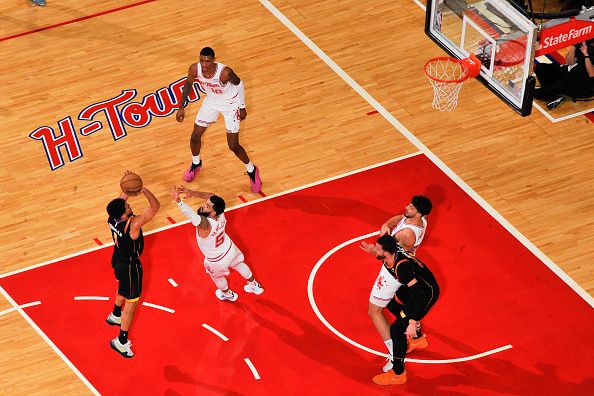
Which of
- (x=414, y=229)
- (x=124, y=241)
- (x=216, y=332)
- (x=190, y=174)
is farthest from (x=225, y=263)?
(x=190, y=174)

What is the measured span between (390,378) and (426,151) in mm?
4159

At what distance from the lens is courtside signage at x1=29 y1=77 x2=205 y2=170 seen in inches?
642

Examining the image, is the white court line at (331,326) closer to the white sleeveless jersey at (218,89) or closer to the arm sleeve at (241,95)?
the arm sleeve at (241,95)

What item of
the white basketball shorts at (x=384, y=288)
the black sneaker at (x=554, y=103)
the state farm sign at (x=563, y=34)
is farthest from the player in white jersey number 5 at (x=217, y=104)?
the black sneaker at (x=554, y=103)

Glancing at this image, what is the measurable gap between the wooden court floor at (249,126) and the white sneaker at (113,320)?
728 millimetres

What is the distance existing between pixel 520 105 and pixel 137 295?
4.80 metres

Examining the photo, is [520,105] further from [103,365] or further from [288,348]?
[103,365]

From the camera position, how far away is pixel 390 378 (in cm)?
1289

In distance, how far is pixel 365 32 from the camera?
18266 mm

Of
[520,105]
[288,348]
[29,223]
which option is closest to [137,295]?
[288,348]

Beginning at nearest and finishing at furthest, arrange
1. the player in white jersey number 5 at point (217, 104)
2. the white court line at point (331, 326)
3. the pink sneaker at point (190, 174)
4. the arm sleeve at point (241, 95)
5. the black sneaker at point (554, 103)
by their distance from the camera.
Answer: the white court line at point (331, 326)
the player in white jersey number 5 at point (217, 104)
the arm sleeve at point (241, 95)
the pink sneaker at point (190, 174)
the black sneaker at point (554, 103)

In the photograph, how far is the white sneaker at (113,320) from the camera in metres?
13.4

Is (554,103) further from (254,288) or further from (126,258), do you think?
(126,258)

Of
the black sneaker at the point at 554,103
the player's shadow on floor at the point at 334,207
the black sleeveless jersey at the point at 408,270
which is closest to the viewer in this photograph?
the black sleeveless jersey at the point at 408,270
